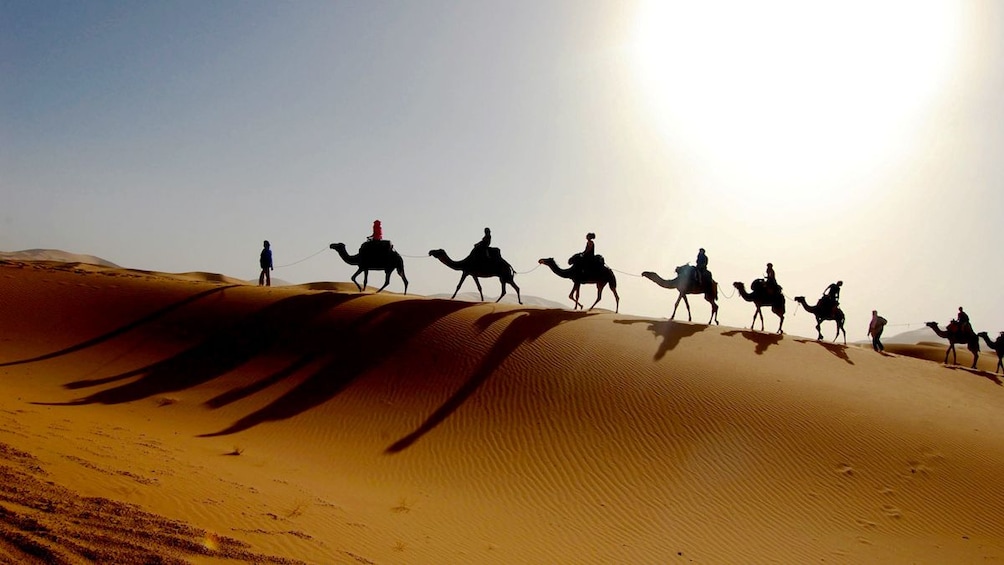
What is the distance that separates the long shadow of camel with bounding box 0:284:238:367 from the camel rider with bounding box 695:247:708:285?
17.1 meters

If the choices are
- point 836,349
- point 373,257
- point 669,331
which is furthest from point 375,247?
point 836,349

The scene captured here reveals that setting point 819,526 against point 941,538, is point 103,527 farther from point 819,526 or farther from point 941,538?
point 941,538

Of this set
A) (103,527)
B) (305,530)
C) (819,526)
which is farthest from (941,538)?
(103,527)

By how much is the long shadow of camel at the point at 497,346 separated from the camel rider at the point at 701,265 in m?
4.32

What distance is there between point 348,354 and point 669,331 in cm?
947

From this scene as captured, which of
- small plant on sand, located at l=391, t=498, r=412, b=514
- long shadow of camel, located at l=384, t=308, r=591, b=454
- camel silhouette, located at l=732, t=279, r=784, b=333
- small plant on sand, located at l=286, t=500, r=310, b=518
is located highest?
camel silhouette, located at l=732, t=279, r=784, b=333

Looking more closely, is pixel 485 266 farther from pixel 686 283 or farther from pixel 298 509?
pixel 298 509

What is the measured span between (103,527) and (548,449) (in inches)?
288

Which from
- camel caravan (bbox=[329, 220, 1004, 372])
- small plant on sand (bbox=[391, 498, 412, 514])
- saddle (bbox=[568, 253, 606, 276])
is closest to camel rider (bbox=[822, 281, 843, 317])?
camel caravan (bbox=[329, 220, 1004, 372])

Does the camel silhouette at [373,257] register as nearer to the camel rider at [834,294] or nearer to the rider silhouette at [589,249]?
the rider silhouette at [589,249]

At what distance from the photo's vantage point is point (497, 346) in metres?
14.6

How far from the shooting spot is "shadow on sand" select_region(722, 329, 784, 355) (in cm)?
1638

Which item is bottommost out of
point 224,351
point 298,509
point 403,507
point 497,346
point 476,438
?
point 403,507

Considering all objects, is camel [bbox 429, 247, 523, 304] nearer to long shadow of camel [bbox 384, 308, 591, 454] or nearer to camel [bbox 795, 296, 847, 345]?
long shadow of camel [bbox 384, 308, 591, 454]
